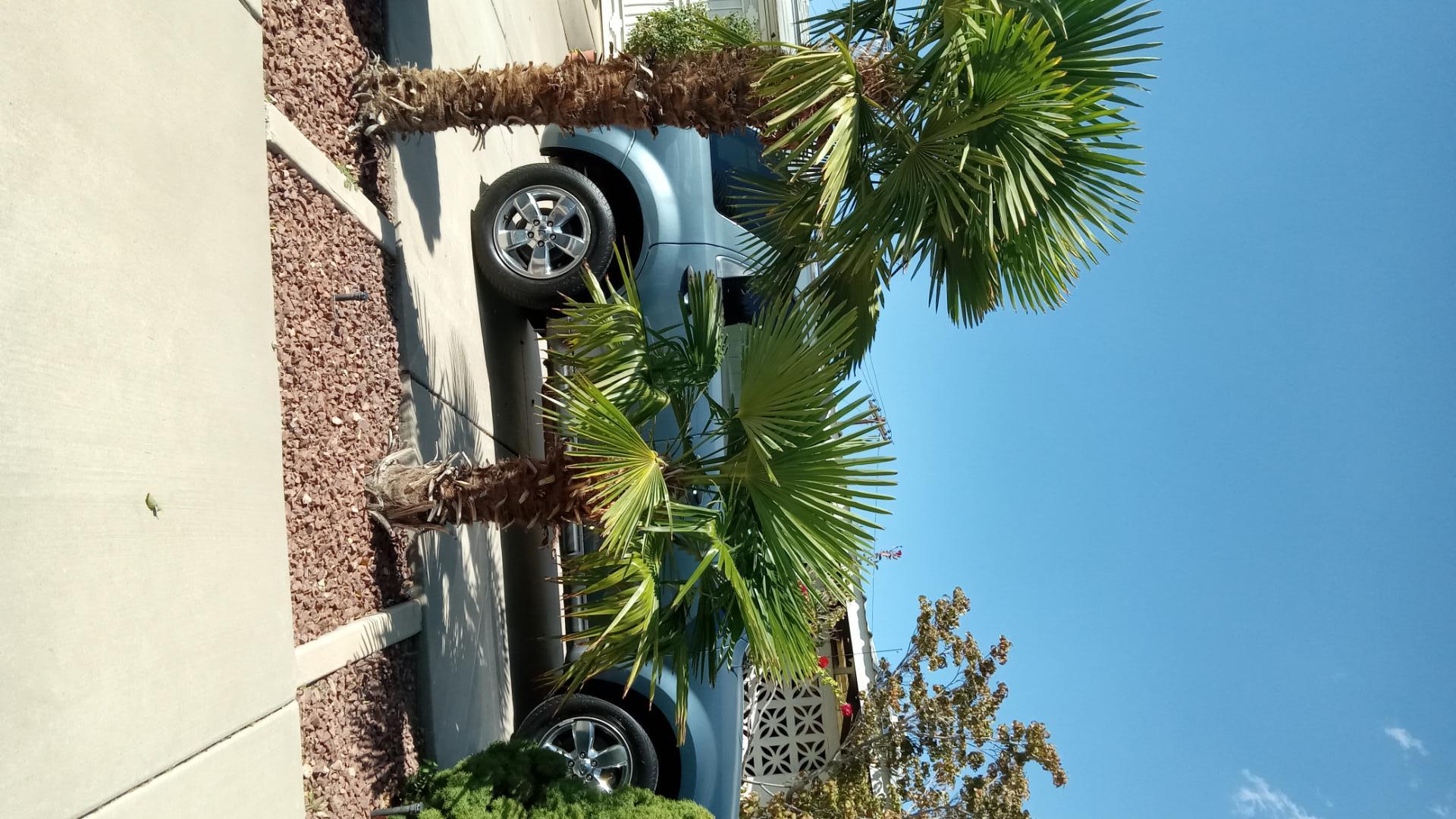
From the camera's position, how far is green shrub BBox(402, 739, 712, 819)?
4254 millimetres

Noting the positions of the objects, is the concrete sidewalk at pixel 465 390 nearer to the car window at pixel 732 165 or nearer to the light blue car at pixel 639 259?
the light blue car at pixel 639 259

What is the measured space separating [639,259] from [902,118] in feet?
8.04

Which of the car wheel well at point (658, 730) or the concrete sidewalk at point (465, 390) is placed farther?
the car wheel well at point (658, 730)

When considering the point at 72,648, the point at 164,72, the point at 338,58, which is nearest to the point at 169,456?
the point at 72,648

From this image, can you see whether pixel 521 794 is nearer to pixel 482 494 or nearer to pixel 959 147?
pixel 482 494

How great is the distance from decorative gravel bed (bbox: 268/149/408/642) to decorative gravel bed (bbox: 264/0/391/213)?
1.15ft

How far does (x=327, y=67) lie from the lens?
15.5 ft

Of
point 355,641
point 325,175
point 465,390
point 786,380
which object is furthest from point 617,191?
point 355,641

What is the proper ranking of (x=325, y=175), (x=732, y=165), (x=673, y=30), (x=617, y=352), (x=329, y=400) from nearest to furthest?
(x=329, y=400) < (x=325, y=175) < (x=617, y=352) < (x=732, y=165) < (x=673, y=30)

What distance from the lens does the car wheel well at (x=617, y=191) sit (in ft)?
22.3

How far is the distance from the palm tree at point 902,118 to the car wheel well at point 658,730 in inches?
104

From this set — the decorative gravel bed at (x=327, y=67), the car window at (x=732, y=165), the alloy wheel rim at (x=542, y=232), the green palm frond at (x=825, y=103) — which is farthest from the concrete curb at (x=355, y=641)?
the car window at (x=732, y=165)

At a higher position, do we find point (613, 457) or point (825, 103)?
point (825, 103)

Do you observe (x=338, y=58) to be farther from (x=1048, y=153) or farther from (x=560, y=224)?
(x=1048, y=153)
